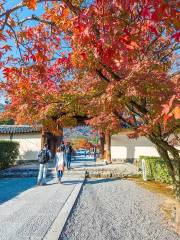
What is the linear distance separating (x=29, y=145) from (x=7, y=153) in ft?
23.2

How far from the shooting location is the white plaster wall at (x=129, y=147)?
2664 centimetres

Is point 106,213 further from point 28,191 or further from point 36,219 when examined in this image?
point 28,191

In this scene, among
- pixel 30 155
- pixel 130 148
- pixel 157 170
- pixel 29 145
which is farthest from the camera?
pixel 29 145

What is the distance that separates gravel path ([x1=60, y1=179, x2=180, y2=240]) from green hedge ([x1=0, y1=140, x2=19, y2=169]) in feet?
33.7

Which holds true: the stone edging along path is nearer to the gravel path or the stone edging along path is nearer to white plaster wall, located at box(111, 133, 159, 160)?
the gravel path

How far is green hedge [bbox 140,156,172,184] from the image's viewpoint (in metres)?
14.4

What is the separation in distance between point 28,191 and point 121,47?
29.0 feet

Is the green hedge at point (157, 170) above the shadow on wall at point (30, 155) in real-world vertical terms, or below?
below

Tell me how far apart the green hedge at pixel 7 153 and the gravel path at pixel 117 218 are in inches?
405

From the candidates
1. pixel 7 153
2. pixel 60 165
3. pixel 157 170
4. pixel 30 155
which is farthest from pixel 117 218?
pixel 30 155

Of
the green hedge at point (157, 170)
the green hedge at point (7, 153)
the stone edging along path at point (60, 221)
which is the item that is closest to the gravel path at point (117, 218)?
the stone edging along path at point (60, 221)

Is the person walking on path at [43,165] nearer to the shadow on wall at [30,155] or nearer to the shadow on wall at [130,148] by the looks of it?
the shadow on wall at [130,148]

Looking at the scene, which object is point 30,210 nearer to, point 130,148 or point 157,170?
point 157,170

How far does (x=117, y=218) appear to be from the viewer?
25.2 feet
